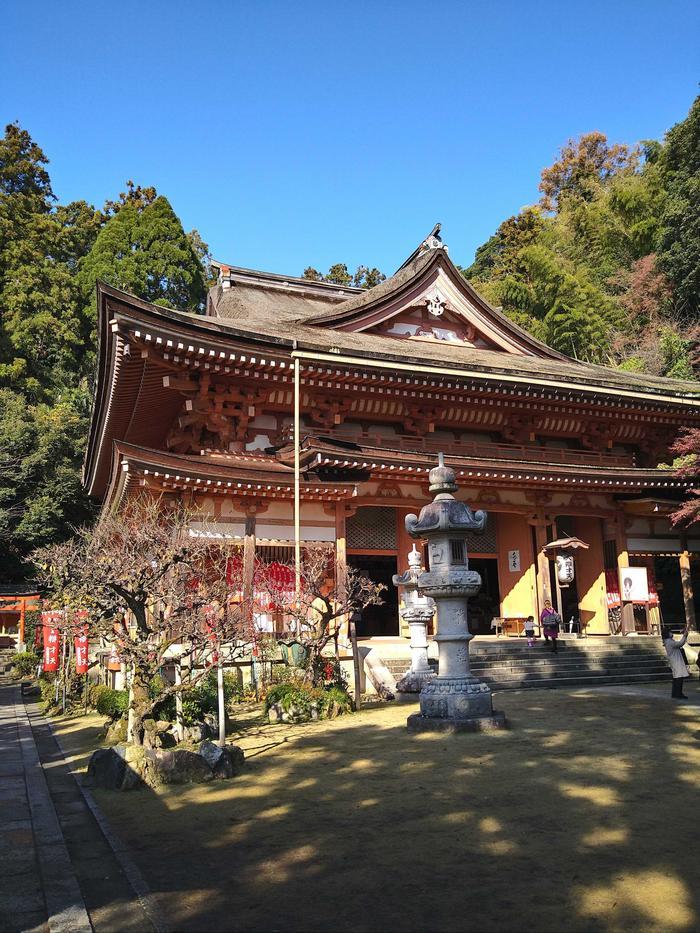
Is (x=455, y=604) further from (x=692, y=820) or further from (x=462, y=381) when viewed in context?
(x=462, y=381)

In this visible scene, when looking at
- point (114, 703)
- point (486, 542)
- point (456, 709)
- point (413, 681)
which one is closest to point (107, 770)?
point (456, 709)

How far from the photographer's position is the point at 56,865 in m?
5.60

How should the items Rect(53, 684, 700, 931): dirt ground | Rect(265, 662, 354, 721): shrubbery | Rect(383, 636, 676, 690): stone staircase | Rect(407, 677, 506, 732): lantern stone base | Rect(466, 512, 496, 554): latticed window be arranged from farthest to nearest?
Rect(466, 512, 496, 554): latticed window
Rect(383, 636, 676, 690): stone staircase
Rect(265, 662, 354, 721): shrubbery
Rect(407, 677, 506, 732): lantern stone base
Rect(53, 684, 700, 931): dirt ground

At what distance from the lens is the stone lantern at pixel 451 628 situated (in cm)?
1046

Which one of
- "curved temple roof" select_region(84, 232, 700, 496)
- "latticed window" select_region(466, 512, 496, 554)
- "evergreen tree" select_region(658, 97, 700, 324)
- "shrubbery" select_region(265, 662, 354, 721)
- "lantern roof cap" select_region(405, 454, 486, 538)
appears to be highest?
"evergreen tree" select_region(658, 97, 700, 324)

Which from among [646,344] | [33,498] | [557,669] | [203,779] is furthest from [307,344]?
[646,344]

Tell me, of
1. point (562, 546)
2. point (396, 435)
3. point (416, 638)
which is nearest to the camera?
point (416, 638)

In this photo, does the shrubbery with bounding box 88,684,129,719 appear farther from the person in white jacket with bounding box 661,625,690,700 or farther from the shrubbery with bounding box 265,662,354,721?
the person in white jacket with bounding box 661,625,690,700

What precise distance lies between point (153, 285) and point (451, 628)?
40.8m

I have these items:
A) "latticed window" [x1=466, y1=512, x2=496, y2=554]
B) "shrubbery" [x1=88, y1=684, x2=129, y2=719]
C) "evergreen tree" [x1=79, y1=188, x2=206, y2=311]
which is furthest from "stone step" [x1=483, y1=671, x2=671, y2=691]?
"evergreen tree" [x1=79, y1=188, x2=206, y2=311]

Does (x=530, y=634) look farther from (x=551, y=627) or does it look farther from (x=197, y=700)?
(x=197, y=700)

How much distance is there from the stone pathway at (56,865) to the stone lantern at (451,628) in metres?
5.04

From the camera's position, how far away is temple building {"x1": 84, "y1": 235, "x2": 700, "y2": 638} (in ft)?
55.3

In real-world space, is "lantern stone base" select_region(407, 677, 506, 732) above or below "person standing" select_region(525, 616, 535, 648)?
below
